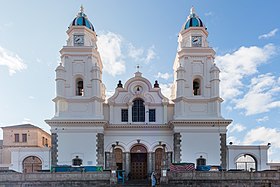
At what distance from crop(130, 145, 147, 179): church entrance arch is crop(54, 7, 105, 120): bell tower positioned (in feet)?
15.8

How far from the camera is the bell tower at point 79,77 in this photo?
38.0 metres

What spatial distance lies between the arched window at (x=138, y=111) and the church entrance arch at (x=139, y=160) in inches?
108

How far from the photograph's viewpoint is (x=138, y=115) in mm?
39125

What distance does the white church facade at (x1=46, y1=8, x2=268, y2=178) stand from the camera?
37094 mm

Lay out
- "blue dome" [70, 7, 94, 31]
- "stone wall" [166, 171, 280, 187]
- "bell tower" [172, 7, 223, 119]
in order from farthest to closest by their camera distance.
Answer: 1. "blue dome" [70, 7, 94, 31]
2. "bell tower" [172, 7, 223, 119]
3. "stone wall" [166, 171, 280, 187]

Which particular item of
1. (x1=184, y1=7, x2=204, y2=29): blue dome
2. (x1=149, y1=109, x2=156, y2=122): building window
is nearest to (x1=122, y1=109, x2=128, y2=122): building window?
(x1=149, y1=109, x2=156, y2=122): building window

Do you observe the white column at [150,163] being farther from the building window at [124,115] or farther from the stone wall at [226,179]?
the stone wall at [226,179]

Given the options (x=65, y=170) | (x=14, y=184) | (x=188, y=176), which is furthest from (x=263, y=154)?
(x=14, y=184)

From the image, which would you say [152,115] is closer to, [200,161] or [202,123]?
[202,123]

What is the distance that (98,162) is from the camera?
36625 mm

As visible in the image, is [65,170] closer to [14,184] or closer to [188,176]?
[14,184]

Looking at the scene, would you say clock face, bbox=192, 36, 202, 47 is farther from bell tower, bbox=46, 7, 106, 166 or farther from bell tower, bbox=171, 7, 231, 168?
bell tower, bbox=46, 7, 106, 166

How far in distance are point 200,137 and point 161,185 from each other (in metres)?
8.27

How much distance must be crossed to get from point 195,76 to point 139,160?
1017cm
